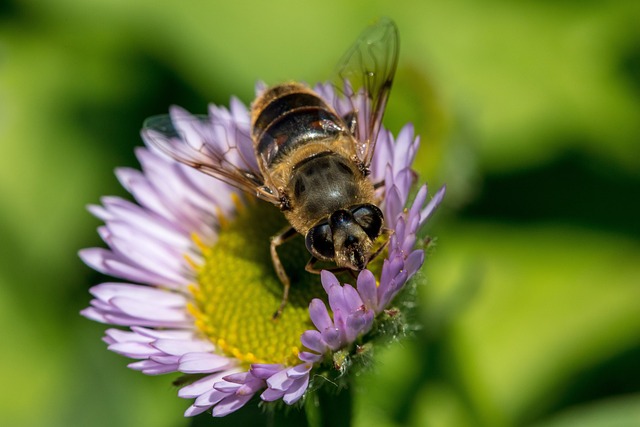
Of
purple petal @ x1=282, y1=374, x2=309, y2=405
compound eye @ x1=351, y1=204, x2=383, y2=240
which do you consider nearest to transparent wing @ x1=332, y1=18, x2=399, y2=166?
compound eye @ x1=351, y1=204, x2=383, y2=240

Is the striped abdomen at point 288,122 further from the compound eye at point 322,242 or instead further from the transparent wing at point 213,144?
the compound eye at point 322,242

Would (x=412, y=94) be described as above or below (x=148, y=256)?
above

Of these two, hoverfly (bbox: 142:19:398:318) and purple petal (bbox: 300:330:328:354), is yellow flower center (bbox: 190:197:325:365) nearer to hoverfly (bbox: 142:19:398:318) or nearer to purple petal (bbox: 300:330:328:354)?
hoverfly (bbox: 142:19:398:318)

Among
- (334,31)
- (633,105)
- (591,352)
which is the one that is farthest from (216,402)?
(633,105)

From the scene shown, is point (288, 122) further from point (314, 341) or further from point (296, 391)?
point (296, 391)

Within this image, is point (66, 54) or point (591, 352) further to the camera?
point (66, 54)

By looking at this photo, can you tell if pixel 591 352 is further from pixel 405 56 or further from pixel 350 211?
pixel 350 211

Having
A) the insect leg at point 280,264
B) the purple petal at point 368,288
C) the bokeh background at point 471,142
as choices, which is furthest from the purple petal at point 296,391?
the bokeh background at point 471,142
